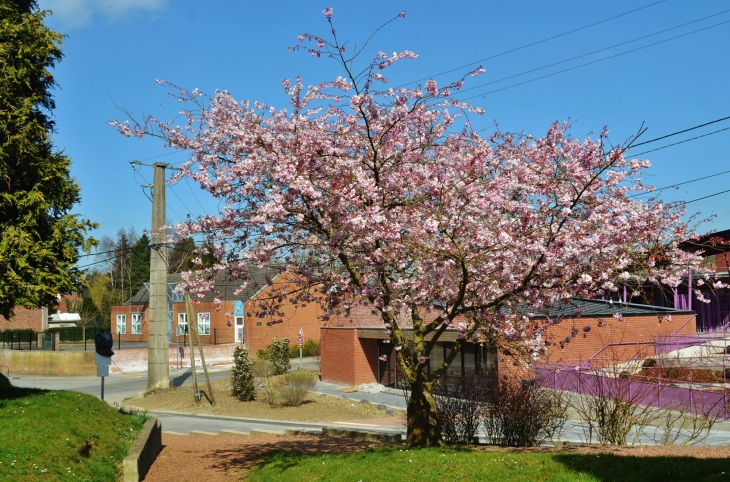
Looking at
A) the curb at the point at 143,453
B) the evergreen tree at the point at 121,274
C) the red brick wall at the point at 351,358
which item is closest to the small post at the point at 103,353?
the curb at the point at 143,453

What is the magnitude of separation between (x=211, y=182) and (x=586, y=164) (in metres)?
5.46

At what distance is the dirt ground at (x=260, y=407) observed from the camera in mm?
24281

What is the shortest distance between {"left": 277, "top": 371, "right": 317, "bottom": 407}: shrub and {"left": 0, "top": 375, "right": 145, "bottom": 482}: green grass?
11.6m

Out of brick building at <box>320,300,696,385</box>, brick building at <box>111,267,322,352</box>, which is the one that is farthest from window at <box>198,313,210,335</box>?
brick building at <box>320,300,696,385</box>

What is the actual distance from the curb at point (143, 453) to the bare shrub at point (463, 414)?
541 cm

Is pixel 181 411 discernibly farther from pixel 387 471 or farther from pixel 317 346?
pixel 317 346

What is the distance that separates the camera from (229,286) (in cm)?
4362

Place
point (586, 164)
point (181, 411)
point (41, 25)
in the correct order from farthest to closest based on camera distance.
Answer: point (181, 411), point (41, 25), point (586, 164)

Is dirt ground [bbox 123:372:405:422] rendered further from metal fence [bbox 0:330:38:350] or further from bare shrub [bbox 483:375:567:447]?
metal fence [bbox 0:330:38:350]

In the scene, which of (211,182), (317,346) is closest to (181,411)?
(211,182)

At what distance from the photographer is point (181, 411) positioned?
25844 mm

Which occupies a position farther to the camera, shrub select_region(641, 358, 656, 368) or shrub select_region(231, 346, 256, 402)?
shrub select_region(231, 346, 256, 402)

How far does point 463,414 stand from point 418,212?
5.10 metres

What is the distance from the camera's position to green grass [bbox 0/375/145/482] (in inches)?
375
